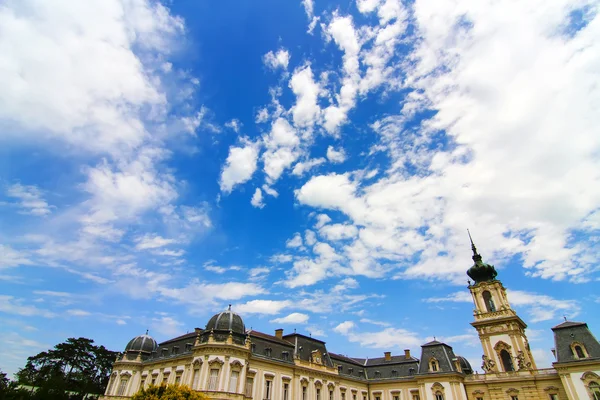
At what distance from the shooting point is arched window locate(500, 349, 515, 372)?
40.9 m

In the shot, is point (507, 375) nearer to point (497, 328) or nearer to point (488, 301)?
point (497, 328)

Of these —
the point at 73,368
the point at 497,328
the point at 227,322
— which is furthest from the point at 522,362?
the point at 73,368

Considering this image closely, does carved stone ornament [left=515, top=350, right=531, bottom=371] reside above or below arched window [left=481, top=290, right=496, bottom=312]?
below

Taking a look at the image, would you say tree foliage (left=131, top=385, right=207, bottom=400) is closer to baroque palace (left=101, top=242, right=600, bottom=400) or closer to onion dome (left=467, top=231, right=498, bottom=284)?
baroque palace (left=101, top=242, right=600, bottom=400)

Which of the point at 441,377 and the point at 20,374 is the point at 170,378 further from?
the point at 20,374

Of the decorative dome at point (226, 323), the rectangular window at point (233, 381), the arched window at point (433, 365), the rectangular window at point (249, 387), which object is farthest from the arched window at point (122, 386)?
the arched window at point (433, 365)

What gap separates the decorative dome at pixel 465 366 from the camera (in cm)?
4701

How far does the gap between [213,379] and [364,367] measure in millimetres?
28340

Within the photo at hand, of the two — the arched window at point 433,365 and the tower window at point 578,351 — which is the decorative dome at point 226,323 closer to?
the arched window at point 433,365

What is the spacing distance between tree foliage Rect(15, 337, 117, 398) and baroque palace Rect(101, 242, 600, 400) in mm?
25683

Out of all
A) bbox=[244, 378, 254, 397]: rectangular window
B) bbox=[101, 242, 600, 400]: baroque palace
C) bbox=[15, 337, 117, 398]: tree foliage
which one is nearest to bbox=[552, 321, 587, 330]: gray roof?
bbox=[101, 242, 600, 400]: baroque palace

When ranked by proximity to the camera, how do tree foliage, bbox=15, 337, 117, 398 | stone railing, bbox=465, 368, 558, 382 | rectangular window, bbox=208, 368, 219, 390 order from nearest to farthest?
rectangular window, bbox=208, 368, 219, 390, stone railing, bbox=465, 368, 558, 382, tree foliage, bbox=15, 337, 117, 398

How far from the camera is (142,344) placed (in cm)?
4444

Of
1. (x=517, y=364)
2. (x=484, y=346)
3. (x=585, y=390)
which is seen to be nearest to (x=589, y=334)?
(x=585, y=390)
